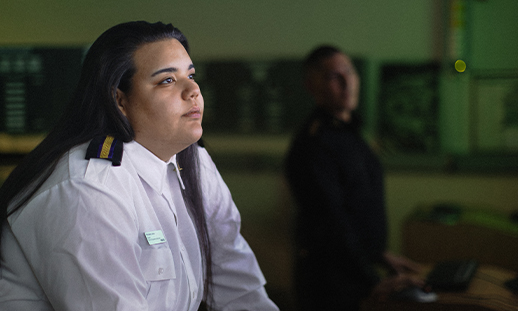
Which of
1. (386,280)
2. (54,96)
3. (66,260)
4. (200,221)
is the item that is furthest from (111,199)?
(54,96)

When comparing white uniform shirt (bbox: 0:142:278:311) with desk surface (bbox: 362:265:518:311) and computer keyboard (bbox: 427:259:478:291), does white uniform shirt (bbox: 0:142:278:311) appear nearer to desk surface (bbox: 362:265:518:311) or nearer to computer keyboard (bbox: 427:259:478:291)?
desk surface (bbox: 362:265:518:311)

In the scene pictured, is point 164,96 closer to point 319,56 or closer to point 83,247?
point 83,247

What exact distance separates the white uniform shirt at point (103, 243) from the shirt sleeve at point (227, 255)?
70 millimetres

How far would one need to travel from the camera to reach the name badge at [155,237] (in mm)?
708

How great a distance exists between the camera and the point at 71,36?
2.29m

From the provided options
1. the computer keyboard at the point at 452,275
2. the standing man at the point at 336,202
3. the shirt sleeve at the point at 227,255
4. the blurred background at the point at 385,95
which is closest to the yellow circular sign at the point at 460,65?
the blurred background at the point at 385,95

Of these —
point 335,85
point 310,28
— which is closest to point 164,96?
point 335,85

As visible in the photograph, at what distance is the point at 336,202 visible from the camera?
62.5 inches

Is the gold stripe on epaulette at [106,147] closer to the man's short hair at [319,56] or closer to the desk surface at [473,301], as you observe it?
the desk surface at [473,301]

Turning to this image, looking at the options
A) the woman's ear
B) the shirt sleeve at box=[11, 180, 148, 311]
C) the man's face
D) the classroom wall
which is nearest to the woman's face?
the woman's ear

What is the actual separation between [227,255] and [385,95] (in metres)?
1.94

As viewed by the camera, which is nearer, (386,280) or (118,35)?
(118,35)

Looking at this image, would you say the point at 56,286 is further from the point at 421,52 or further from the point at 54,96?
the point at 421,52

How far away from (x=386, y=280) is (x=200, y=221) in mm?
783
